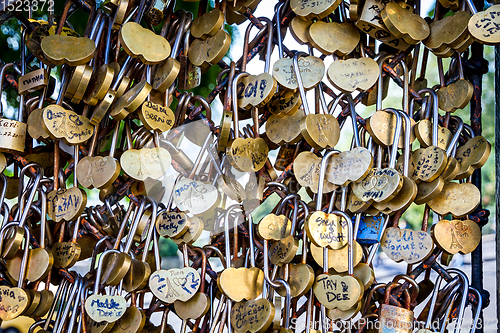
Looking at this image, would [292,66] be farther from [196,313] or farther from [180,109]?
[196,313]

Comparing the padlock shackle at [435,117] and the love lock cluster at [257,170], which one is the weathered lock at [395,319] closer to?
the love lock cluster at [257,170]

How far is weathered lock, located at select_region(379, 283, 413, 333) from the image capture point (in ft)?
1.62

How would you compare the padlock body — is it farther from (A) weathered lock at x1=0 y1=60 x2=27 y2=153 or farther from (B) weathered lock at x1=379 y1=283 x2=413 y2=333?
(A) weathered lock at x1=0 y1=60 x2=27 y2=153

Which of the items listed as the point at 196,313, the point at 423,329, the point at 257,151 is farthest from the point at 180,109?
the point at 423,329

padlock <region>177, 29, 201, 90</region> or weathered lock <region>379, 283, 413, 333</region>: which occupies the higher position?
padlock <region>177, 29, 201, 90</region>

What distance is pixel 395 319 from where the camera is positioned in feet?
1.63

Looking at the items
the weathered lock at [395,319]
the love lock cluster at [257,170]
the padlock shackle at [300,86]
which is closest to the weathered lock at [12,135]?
the love lock cluster at [257,170]

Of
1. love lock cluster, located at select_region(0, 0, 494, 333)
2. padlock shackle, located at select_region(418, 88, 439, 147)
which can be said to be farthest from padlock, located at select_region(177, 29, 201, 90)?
padlock shackle, located at select_region(418, 88, 439, 147)

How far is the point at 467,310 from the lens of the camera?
1.80ft

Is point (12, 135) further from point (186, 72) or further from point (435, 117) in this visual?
point (435, 117)

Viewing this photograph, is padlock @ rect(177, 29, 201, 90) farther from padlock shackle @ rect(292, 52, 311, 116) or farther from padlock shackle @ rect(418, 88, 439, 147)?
padlock shackle @ rect(418, 88, 439, 147)

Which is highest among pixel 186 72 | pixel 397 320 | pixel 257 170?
pixel 186 72

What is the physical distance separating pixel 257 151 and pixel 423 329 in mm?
265

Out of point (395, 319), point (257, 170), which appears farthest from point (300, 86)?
point (395, 319)
